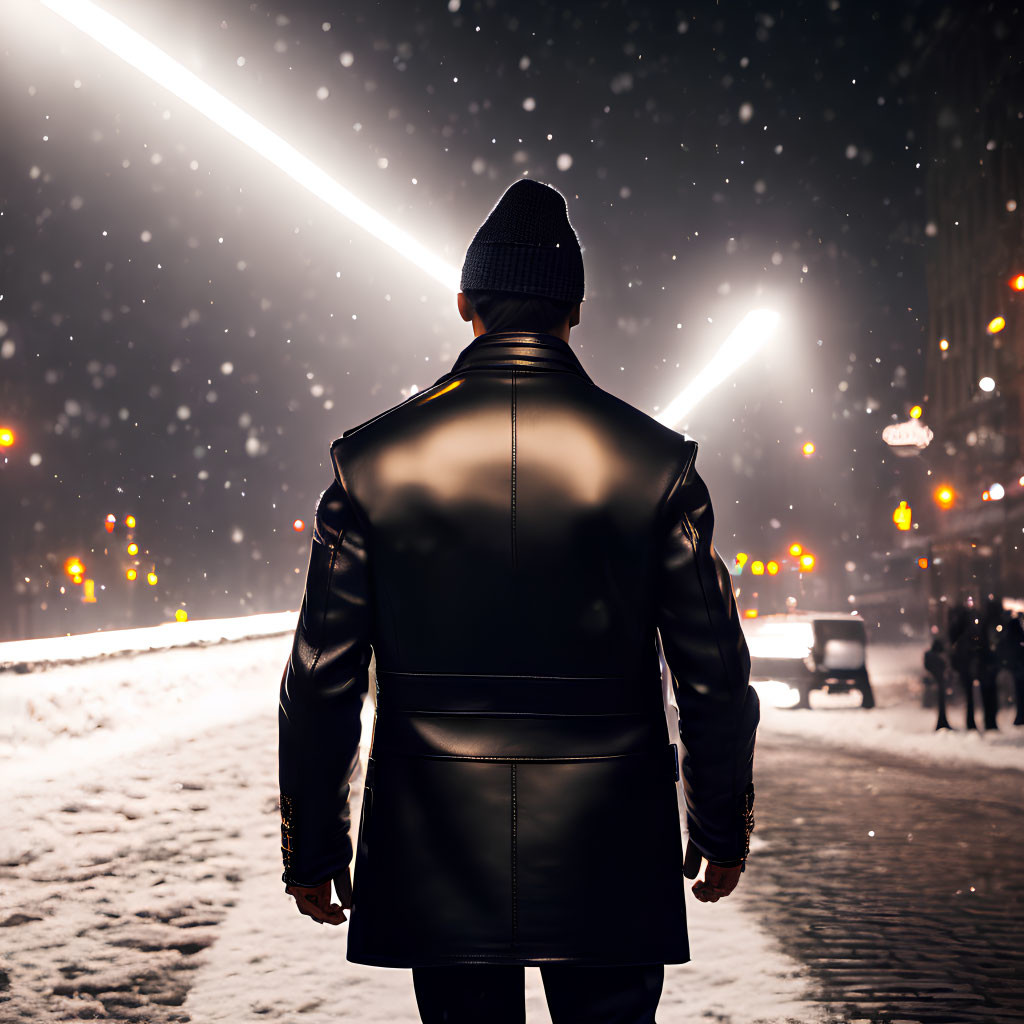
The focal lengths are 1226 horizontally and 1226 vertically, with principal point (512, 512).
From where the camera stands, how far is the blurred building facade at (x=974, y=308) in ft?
182

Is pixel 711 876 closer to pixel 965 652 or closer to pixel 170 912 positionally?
pixel 170 912

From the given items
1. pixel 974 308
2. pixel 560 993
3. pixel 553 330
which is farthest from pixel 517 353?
pixel 974 308

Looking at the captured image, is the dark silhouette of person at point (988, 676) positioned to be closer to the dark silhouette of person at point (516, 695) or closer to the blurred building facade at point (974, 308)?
the dark silhouette of person at point (516, 695)

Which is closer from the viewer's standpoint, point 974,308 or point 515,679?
point 515,679

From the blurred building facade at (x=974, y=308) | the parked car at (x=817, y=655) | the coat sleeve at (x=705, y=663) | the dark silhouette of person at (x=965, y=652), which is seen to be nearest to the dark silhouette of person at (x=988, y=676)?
the dark silhouette of person at (x=965, y=652)

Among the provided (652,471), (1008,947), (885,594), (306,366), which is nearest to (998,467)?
(885,594)

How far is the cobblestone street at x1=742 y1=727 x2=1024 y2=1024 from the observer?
5098 mm

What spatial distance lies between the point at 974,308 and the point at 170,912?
68177mm

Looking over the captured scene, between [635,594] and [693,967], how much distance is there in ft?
12.0

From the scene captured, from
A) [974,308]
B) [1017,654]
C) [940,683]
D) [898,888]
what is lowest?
[898,888]

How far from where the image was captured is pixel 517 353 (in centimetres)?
258

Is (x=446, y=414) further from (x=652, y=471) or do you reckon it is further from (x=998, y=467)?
(x=998, y=467)

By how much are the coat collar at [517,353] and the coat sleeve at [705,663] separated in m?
0.33

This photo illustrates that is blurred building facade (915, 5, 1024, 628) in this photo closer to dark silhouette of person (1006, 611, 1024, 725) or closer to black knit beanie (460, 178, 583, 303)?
dark silhouette of person (1006, 611, 1024, 725)
